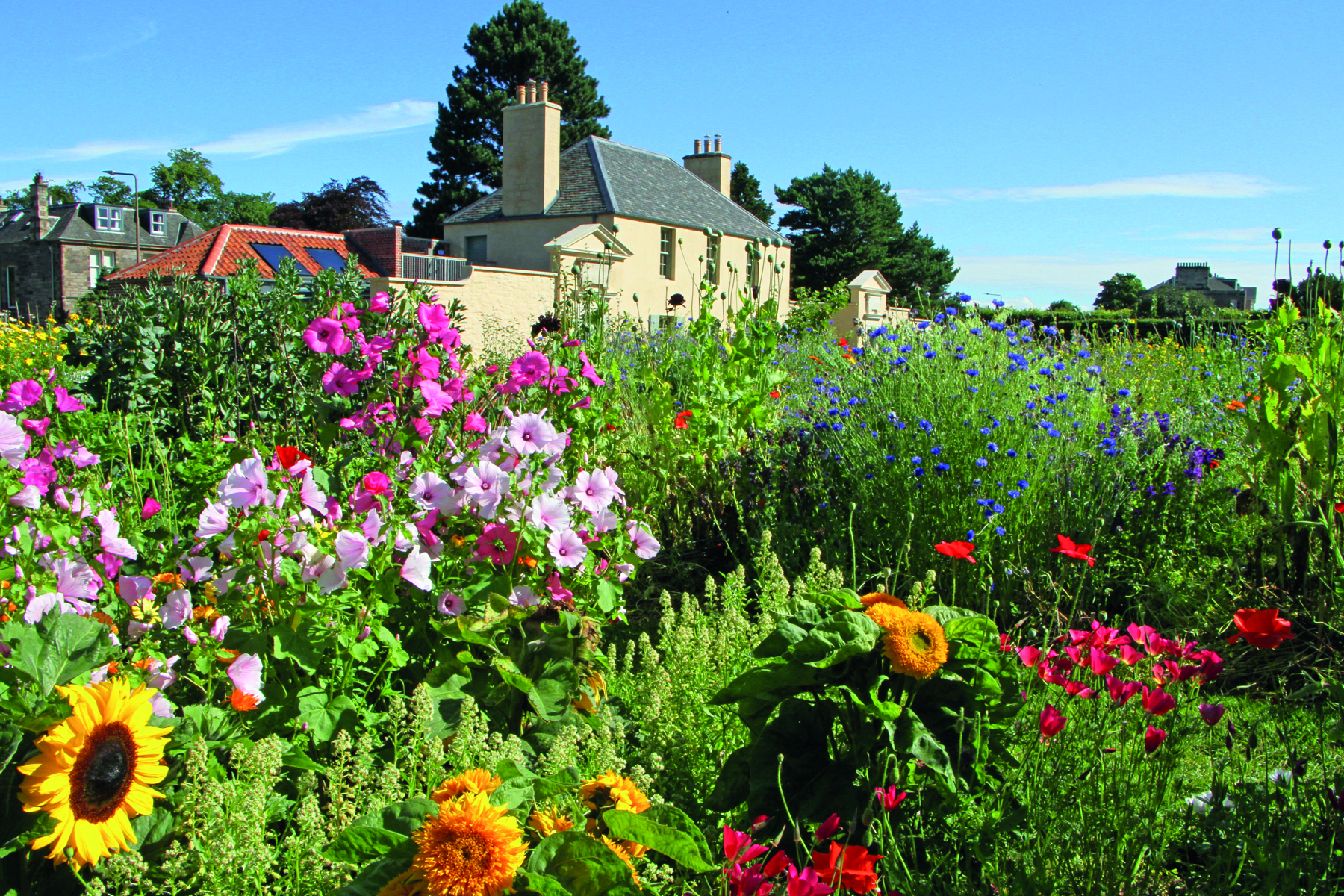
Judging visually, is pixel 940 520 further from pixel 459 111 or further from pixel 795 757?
pixel 459 111

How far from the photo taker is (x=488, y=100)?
120ft

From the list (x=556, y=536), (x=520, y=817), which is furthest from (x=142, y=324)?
(x=520, y=817)

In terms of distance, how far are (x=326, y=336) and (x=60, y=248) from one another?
4712cm

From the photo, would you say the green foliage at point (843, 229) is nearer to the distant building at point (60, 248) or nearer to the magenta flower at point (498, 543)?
the distant building at point (60, 248)

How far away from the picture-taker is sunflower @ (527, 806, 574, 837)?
1.30m

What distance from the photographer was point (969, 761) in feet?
5.32

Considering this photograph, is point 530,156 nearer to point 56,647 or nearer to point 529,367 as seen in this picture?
point 529,367

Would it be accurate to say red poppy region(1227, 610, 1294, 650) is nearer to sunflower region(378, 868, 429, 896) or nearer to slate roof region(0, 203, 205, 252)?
sunflower region(378, 868, 429, 896)

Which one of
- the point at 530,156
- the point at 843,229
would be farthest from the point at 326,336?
the point at 843,229

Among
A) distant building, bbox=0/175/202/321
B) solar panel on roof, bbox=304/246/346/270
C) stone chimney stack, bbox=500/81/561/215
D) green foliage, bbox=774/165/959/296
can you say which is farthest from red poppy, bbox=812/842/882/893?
distant building, bbox=0/175/202/321

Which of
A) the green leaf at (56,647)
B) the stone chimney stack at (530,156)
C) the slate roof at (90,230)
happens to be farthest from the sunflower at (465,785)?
the slate roof at (90,230)

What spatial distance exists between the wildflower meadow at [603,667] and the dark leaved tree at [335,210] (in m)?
40.9

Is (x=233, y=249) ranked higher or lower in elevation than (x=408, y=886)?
higher

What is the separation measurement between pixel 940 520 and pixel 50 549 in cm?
279
